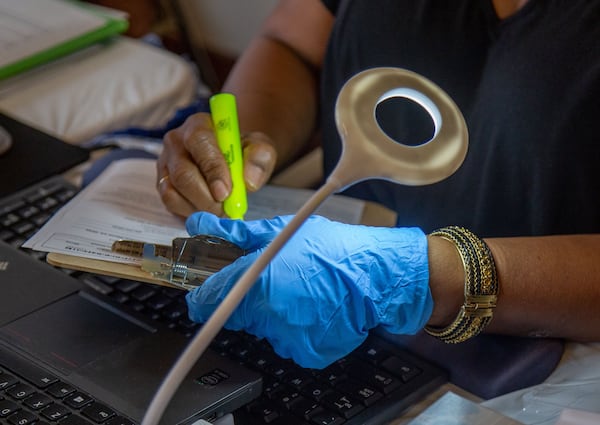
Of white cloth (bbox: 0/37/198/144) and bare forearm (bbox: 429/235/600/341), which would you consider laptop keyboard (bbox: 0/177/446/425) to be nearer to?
bare forearm (bbox: 429/235/600/341)

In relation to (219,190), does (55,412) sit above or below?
below

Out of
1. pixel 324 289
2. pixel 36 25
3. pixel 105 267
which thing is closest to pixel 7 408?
pixel 105 267

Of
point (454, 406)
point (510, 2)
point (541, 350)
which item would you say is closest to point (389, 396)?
point (454, 406)

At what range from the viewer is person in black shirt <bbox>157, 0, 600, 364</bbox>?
734 millimetres

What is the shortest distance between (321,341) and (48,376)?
0.22m

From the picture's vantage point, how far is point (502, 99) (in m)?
0.91

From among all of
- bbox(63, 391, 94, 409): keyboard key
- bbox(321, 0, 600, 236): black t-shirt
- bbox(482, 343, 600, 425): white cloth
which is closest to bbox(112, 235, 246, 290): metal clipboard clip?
bbox(63, 391, 94, 409): keyboard key

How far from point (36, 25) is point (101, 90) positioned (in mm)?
208

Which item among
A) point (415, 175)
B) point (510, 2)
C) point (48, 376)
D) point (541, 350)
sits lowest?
point (48, 376)

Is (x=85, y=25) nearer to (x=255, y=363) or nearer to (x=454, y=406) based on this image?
(x=255, y=363)

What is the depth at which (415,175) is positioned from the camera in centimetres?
51

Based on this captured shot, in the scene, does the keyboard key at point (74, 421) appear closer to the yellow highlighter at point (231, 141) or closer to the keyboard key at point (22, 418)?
the keyboard key at point (22, 418)

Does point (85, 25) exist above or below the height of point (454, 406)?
above

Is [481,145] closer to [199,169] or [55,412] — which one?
[199,169]
